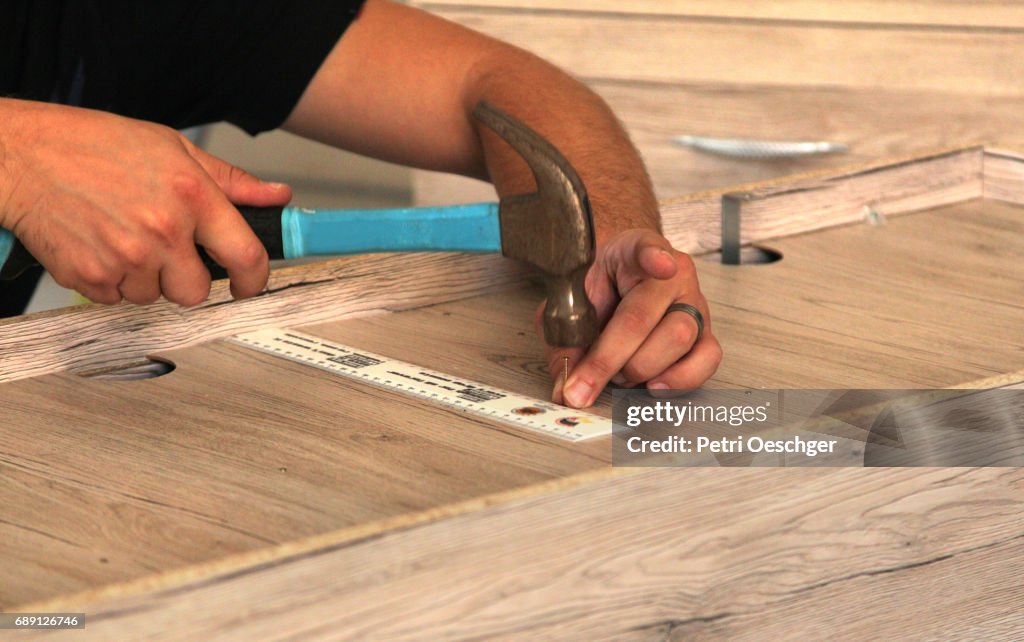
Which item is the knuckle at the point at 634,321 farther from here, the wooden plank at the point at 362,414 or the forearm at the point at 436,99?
the forearm at the point at 436,99

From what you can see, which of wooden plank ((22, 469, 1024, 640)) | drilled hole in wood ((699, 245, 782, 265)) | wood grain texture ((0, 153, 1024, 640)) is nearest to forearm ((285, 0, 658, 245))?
drilled hole in wood ((699, 245, 782, 265))

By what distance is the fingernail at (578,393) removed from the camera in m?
0.80

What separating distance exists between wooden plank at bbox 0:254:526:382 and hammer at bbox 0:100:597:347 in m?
0.05

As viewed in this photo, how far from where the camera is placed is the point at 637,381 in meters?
0.83

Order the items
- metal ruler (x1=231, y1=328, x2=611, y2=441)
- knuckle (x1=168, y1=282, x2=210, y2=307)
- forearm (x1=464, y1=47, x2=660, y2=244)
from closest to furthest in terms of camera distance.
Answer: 1. metal ruler (x1=231, y1=328, x2=611, y2=441)
2. knuckle (x1=168, y1=282, x2=210, y2=307)
3. forearm (x1=464, y1=47, x2=660, y2=244)

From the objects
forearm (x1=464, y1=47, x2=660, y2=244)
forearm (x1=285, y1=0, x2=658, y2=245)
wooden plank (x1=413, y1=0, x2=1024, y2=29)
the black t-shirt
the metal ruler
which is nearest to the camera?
the metal ruler

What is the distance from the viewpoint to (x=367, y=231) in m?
0.88

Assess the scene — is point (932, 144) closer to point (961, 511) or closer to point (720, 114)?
point (720, 114)

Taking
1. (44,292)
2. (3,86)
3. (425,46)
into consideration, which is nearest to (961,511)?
(425,46)

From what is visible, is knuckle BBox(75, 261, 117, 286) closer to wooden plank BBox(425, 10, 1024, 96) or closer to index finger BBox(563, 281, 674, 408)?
index finger BBox(563, 281, 674, 408)

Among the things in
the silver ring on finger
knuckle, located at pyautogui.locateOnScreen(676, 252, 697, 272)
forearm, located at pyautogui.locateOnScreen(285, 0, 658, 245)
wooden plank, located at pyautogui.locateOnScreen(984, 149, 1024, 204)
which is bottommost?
the silver ring on finger

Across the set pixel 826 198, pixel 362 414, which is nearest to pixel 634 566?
pixel 362 414

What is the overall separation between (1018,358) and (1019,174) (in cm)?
49

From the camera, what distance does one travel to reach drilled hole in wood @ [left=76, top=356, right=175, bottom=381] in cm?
91
